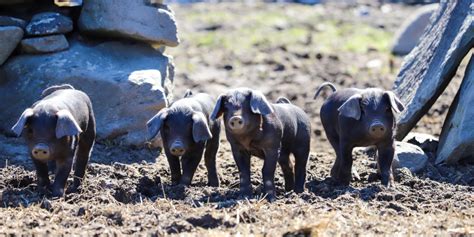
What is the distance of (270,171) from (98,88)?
8.05 ft

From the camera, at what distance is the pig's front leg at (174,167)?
30.3ft

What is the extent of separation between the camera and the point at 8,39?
10.2 metres

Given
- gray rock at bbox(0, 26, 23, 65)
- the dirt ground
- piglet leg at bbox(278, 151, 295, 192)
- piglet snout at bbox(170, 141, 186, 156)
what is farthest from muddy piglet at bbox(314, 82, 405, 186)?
gray rock at bbox(0, 26, 23, 65)

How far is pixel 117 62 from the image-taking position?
10625 mm

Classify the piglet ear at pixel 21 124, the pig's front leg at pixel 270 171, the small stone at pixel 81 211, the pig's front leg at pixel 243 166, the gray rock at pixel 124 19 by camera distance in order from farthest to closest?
the gray rock at pixel 124 19 < the pig's front leg at pixel 243 166 < the pig's front leg at pixel 270 171 < the piglet ear at pixel 21 124 < the small stone at pixel 81 211

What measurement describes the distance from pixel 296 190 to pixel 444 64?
7.13 ft

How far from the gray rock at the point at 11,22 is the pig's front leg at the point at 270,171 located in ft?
10.2

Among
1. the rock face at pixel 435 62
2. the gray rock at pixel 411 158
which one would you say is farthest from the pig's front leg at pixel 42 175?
the rock face at pixel 435 62

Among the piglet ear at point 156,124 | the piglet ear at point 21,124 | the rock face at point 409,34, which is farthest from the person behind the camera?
the rock face at point 409,34

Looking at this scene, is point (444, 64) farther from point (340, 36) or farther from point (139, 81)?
point (340, 36)

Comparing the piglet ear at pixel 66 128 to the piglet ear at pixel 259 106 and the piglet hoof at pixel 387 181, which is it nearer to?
the piglet ear at pixel 259 106

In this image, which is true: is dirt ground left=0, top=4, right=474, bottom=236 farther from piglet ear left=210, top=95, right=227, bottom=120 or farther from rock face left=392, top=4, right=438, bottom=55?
rock face left=392, top=4, right=438, bottom=55

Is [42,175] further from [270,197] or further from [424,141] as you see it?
[424,141]

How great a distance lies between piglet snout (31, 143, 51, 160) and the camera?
830 centimetres
